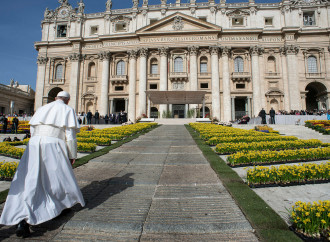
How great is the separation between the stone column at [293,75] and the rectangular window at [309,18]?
6.55 m

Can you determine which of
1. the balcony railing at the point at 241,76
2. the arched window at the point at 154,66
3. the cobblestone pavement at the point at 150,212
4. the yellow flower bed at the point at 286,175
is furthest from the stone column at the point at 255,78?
the cobblestone pavement at the point at 150,212

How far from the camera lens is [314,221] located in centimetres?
225

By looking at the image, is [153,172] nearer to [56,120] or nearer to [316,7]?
[56,120]

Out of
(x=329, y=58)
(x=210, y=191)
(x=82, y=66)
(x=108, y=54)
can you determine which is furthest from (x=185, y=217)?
(x=329, y=58)

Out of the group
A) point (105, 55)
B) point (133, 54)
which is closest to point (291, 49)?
point (133, 54)

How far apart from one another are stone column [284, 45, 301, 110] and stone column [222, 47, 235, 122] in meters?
10.0

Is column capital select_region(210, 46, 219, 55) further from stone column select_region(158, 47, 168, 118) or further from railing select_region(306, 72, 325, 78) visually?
railing select_region(306, 72, 325, 78)

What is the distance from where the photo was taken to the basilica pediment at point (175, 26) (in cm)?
3297

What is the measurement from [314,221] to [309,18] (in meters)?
45.6

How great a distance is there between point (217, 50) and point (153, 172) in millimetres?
32491

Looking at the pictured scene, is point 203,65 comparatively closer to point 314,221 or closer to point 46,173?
A: point 314,221

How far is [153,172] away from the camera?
4.93 meters

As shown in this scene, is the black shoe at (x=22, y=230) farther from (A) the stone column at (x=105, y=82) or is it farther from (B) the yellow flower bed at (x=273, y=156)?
(A) the stone column at (x=105, y=82)

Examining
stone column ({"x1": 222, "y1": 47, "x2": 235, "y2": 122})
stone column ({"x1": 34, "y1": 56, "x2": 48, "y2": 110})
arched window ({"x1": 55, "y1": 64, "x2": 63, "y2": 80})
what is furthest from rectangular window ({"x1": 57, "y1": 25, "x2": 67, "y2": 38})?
stone column ({"x1": 222, "y1": 47, "x2": 235, "y2": 122})
